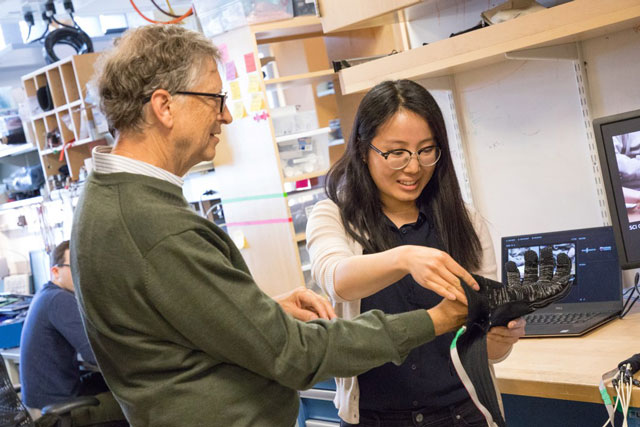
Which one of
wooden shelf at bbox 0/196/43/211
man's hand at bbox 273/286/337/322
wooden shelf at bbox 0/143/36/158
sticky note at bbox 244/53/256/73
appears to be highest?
wooden shelf at bbox 0/143/36/158

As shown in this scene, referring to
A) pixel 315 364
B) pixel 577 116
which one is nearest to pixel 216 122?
pixel 315 364

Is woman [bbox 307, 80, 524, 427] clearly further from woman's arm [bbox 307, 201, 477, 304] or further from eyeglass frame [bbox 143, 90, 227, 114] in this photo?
eyeglass frame [bbox 143, 90, 227, 114]

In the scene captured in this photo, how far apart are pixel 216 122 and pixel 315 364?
0.46 metres

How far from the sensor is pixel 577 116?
96.7 inches

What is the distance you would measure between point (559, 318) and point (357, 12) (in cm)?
118

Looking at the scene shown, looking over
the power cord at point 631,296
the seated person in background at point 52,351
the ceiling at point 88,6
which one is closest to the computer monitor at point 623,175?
the power cord at point 631,296

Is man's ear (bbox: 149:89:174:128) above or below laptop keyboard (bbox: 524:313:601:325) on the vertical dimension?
above

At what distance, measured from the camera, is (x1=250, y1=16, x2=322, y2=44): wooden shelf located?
3797mm

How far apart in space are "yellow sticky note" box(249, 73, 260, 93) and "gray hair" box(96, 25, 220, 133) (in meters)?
2.67

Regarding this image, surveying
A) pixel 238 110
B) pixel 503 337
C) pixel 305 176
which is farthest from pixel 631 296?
pixel 238 110

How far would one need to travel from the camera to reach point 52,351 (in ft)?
11.7

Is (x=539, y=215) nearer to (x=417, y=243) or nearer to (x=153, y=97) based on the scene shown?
(x=417, y=243)

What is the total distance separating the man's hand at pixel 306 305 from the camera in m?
1.50

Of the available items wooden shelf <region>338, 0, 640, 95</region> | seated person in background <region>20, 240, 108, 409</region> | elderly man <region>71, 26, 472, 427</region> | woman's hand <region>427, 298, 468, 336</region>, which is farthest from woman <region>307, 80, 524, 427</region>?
seated person in background <region>20, 240, 108, 409</region>
